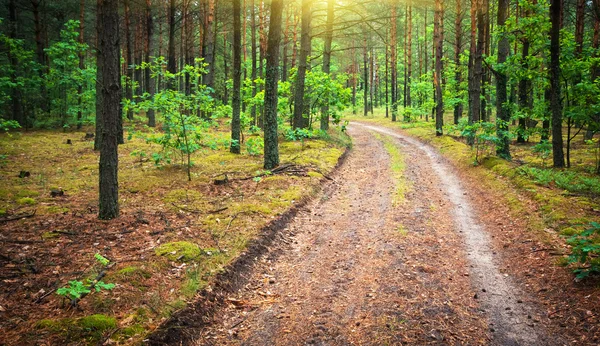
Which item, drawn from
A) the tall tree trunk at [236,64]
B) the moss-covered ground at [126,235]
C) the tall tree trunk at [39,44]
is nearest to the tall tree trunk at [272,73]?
the moss-covered ground at [126,235]

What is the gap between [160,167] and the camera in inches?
447

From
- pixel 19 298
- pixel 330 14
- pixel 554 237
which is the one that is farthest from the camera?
pixel 330 14

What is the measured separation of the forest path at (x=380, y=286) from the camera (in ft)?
14.4

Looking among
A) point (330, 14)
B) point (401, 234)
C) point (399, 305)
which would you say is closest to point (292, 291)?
point (399, 305)

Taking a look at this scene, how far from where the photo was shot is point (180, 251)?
583 cm

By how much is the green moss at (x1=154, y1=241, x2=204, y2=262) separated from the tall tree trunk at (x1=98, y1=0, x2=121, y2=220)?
1.77m

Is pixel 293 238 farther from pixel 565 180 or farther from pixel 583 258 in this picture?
pixel 565 180

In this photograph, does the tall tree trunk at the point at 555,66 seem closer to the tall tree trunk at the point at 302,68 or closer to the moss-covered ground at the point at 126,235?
the moss-covered ground at the point at 126,235

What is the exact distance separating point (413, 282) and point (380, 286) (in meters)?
0.55

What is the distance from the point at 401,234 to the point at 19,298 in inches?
255

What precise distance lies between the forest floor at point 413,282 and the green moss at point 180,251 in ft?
3.45

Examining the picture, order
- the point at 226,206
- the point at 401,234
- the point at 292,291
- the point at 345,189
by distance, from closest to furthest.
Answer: the point at 292,291 < the point at 401,234 < the point at 226,206 < the point at 345,189

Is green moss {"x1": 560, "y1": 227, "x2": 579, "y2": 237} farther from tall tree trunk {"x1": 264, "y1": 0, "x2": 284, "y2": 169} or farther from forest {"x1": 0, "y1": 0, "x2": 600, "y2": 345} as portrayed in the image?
tall tree trunk {"x1": 264, "y1": 0, "x2": 284, "y2": 169}

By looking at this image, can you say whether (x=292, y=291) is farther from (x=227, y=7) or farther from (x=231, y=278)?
(x=227, y=7)
